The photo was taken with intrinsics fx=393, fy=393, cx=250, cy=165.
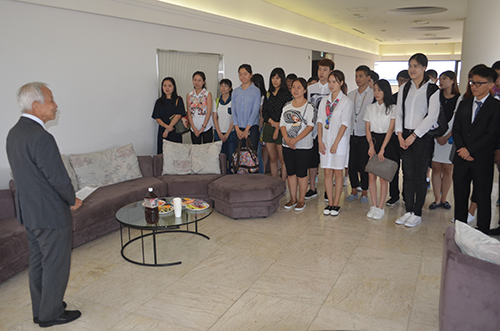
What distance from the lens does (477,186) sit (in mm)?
4145

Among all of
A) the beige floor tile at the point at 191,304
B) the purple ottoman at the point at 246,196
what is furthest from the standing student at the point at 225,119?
the beige floor tile at the point at 191,304

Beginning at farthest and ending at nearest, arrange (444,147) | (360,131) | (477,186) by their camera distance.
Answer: (360,131) → (444,147) → (477,186)

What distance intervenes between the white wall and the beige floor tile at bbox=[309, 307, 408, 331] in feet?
13.0

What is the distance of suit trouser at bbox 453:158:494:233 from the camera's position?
409 centimetres

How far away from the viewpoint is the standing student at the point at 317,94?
5578mm

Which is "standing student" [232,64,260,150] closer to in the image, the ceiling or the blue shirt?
the blue shirt

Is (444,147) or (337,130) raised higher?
(337,130)

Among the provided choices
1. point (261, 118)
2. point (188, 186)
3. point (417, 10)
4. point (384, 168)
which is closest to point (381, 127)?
point (384, 168)

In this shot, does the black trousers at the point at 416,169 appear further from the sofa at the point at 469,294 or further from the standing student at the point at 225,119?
the standing student at the point at 225,119

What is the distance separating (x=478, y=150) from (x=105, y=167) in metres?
4.42

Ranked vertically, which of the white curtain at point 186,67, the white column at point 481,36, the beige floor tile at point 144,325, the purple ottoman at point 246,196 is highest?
the white column at point 481,36

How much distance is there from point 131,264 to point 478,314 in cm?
297

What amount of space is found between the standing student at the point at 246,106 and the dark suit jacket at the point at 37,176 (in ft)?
11.8

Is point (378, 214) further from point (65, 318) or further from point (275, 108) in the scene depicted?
point (65, 318)
